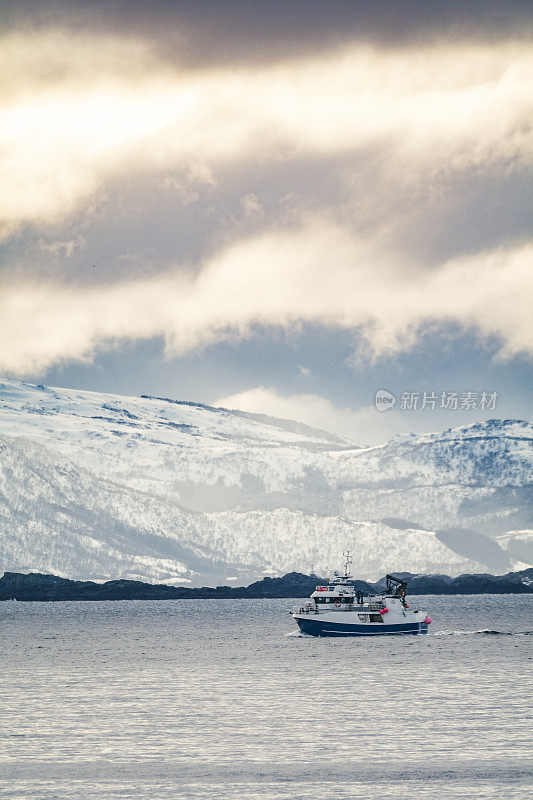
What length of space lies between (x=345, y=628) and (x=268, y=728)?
12192 centimetres

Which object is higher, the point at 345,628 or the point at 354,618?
the point at 354,618

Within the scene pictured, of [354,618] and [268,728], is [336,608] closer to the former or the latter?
[354,618]

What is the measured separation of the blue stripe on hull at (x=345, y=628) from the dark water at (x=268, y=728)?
49142 mm

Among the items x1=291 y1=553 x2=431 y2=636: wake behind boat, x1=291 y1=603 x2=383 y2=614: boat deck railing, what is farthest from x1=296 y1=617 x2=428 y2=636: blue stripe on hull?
x1=291 y1=603 x2=383 y2=614: boat deck railing

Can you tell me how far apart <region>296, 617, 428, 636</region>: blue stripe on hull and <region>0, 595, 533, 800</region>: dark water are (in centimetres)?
4914

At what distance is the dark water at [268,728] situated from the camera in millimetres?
51250

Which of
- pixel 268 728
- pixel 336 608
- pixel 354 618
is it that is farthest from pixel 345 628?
pixel 268 728

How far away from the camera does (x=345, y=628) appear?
625 ft

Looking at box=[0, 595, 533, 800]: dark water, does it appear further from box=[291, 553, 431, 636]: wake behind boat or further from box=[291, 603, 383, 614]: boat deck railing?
box=[291, 603, 383, 614]: boat deck railing

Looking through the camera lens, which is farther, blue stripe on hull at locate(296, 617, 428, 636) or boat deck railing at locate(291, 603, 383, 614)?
boat deck railing at locate(291, 603, 383, 614)

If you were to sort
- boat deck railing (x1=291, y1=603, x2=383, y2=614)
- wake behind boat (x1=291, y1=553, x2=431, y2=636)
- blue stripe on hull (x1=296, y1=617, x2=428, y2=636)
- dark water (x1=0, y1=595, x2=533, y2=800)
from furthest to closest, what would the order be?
boat deck railing (x1=291, y1=603, x2=383, y2=614)
wake behind boat (x1=291, y1=553, x2=431, y2=636)
blue stripe on hull (x1=296, y1=617, x2=428, y2=636)
dark water (x1=0, y1=595, x2=533, y2=800)

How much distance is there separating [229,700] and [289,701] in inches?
238

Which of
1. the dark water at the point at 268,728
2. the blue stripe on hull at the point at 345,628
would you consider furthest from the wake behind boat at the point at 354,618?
the dark water at the point at 268,728

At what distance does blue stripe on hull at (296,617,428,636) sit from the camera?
190m
